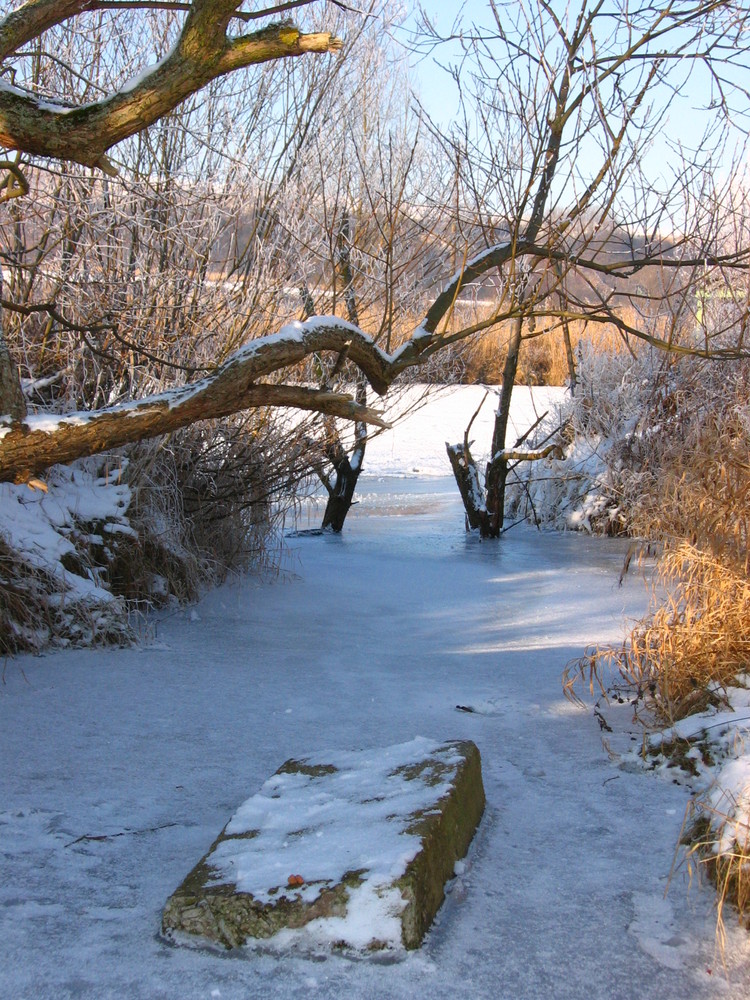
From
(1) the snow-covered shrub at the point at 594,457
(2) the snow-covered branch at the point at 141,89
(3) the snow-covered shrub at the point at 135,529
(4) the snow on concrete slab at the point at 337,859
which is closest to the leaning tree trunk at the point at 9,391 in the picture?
(2) the snow-covered branch at the point at 141,89

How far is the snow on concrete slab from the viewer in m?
1.86

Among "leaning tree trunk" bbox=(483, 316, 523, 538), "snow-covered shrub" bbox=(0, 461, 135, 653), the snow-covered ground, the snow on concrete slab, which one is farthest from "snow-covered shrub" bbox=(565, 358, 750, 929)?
"leaning tree trunk" bbox=(483, 316, 523, 538)

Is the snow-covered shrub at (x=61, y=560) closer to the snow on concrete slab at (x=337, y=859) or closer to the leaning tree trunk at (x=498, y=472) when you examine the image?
the snow on concrete slab at (x=337, y=859)

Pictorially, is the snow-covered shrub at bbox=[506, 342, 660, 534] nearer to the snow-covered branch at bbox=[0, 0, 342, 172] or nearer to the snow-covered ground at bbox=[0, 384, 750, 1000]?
the snow-covered ground at bbox=[0, 384, 750, 1000]

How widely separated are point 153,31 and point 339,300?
5.56 ft

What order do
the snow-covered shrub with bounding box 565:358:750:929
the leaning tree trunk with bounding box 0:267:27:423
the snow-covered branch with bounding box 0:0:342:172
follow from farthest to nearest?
the leaning tree trunk with bounding box 0:267:27:423
the snow-covered branch with bounding box 0:0:342:172
the snow-covered shrub with bounding box 565:358:750:929

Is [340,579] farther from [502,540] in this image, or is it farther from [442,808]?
[442,808]

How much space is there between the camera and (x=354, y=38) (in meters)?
5.75

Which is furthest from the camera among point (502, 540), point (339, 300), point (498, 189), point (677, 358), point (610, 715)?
point (502, 540)

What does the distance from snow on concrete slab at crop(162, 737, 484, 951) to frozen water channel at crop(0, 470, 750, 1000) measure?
0.17 feet

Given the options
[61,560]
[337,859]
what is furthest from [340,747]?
[61,560]

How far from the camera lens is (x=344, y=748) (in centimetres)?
295

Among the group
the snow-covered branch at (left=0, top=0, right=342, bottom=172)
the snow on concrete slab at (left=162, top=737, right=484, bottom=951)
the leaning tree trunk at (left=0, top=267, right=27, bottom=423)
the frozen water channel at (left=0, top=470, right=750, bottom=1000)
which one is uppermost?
the snow-covered branch at (left=0, top=0, right=342, bottom=172)

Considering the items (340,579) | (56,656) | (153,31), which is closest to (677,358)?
(340,579)
